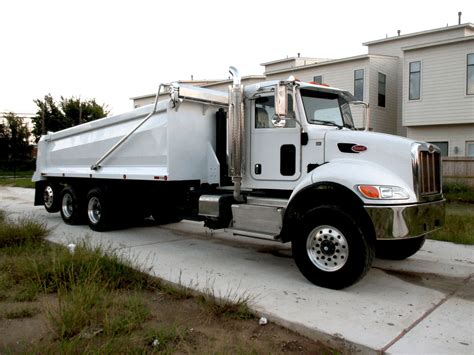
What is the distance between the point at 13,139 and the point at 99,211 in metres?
35.0

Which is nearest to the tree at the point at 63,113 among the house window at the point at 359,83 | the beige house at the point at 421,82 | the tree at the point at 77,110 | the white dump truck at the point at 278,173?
the tree at the point at 77,110

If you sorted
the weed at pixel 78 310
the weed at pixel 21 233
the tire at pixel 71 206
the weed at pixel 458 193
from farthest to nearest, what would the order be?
the weed at pixel 458 193 → the tire at pixel 71 206 → the weed at pixel 21 233 → the weed at pixel 78 310

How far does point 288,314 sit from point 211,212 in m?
2.71

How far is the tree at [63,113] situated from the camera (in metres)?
40.8

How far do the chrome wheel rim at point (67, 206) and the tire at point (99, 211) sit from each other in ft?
2.45

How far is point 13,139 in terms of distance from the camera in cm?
3938

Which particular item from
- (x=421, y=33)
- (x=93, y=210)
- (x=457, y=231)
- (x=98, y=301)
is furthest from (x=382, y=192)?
(x=421, y=33)

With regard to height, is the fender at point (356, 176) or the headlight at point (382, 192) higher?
the fender at point (356, 176)

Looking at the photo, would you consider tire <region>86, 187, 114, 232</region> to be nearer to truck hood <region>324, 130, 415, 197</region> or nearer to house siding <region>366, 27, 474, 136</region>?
truck hood <region>324, 130, 415, 197</region>

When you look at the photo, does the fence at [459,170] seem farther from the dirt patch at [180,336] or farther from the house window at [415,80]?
the dirt patch at [180,336]

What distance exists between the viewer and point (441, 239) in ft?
27.3

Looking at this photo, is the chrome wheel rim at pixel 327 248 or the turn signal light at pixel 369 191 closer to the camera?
the turn signal light at pixel 369 191

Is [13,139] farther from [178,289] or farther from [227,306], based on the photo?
A: [227,306]

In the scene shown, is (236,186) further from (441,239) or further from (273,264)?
(441,239)
